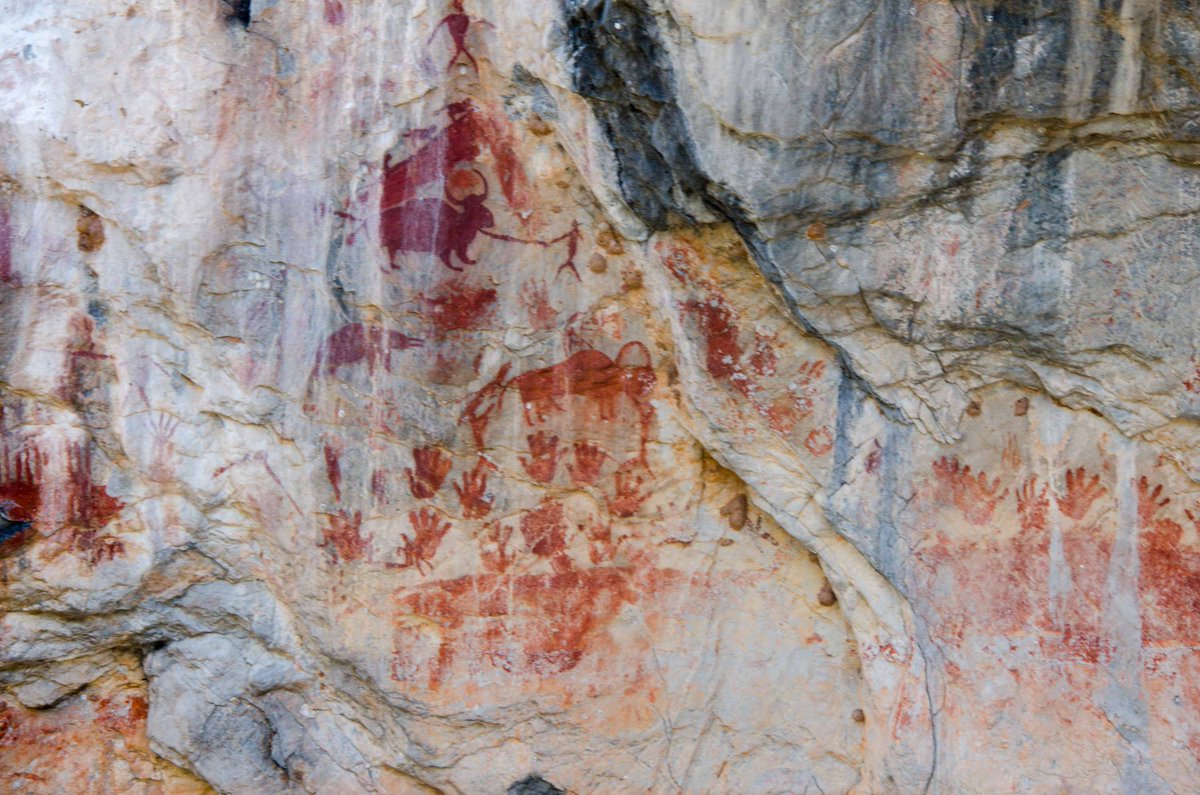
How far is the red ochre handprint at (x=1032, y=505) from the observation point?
310 centimetres

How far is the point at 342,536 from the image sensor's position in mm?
3326

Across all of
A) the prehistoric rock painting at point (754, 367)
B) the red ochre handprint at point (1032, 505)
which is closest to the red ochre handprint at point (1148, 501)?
the red ochre handprint at point (1032, 505)

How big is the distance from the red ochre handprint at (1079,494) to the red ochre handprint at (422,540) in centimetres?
186

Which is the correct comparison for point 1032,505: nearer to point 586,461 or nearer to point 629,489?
point 629,489

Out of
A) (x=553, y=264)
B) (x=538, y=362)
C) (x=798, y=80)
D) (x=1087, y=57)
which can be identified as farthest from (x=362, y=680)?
(x=1087, y=57)

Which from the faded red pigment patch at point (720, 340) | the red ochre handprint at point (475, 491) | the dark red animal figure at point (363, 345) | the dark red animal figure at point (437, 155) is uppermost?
the dark red animal figure at point (437, 155)

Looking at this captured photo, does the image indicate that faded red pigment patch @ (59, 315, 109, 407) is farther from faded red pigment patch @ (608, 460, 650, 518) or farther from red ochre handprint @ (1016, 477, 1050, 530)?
red ochre handprint @ (1016, 477, 1050, 530)

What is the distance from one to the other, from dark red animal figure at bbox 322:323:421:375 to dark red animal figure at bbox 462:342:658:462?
287mm

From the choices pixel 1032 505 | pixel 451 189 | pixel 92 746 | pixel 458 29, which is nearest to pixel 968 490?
pixel 1032 505

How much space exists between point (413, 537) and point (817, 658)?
4.51 ft

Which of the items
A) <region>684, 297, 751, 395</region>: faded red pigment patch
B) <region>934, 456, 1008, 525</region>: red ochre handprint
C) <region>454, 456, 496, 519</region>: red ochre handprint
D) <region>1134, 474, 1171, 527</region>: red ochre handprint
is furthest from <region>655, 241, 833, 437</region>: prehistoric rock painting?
<region>1134, 474, 1171, 527</region>: red ochre handprint

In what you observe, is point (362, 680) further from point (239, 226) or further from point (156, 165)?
point (156, 165)

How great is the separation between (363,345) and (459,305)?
0.32 meters

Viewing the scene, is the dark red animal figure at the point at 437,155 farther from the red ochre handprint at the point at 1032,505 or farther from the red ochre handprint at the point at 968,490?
the red ochre handprint at the point at 1032,505
